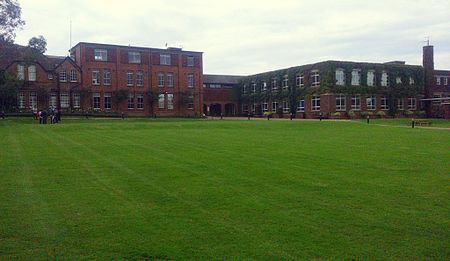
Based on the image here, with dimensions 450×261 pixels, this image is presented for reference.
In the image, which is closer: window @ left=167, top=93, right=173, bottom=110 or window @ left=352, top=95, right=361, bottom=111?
window @ left=352, top=95, right=361, bottom=111

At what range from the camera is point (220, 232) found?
21.1 ft

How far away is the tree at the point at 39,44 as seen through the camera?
154 ft

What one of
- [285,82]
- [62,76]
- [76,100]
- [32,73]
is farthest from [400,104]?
[32,73]

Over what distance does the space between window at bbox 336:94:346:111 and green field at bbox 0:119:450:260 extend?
147ft

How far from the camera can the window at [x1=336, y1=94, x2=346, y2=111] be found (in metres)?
57.7

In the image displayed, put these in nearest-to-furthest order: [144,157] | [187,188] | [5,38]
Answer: [187,188] < [144,157] < [5,38]

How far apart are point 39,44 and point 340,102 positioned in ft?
120

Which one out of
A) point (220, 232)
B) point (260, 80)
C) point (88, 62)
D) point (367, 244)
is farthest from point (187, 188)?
point (260, 80)

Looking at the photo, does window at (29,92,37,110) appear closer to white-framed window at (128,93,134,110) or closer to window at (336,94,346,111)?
white-framed window at (128,93,134,110)

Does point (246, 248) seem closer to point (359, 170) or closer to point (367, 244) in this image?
point (367, 244)

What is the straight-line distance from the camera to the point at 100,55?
Result: 60.5 metres

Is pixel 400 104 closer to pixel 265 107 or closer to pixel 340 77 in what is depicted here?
pixel 340 77

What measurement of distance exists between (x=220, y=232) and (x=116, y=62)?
58.2 metres

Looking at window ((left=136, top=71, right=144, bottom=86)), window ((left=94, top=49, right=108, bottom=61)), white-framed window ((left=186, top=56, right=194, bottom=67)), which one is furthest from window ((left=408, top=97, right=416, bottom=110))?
window ((left=94, top=49, right=108, bottom=61))
